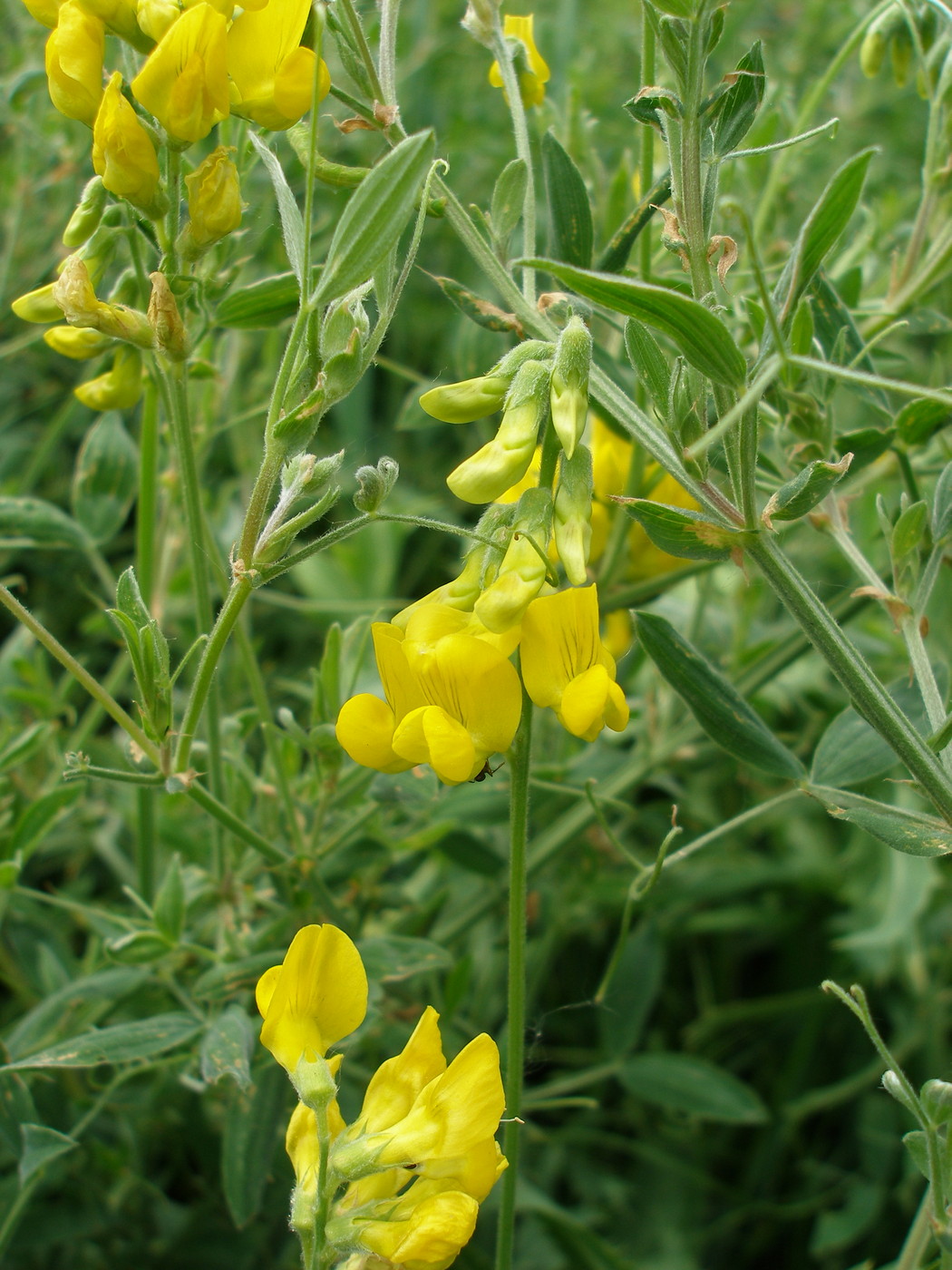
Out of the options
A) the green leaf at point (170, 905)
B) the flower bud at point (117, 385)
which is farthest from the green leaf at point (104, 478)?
the green leaf at point (170, 905)

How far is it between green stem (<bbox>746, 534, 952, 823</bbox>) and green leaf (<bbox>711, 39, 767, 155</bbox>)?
23cm

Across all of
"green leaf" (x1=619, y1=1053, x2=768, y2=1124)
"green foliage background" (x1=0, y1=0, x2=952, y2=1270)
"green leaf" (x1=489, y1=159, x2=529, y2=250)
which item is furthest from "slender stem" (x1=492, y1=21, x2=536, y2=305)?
"green leaf" (x1=619, y1=1053, x2=768, y2=1124)

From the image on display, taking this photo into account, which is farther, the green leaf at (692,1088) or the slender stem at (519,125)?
the green leaf at (692,1088)

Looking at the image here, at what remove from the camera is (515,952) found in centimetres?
66

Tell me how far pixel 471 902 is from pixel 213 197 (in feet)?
2.61

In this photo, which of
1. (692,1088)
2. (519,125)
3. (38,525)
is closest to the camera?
(519,125)

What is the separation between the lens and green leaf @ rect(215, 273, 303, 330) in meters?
0.83

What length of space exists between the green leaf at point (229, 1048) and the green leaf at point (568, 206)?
2.02 feet

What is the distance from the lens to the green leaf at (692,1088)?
1.18 m

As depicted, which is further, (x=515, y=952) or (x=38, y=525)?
(x=38, y=525)

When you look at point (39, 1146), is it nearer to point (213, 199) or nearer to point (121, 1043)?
point (121, 1043)

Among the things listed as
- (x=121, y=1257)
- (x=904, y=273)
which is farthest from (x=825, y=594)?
(x=121, y=1257)

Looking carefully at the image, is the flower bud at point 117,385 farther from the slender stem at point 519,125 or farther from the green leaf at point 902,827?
the green leaf at point 902,827

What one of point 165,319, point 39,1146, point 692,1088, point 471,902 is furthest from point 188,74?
point 692,1088
